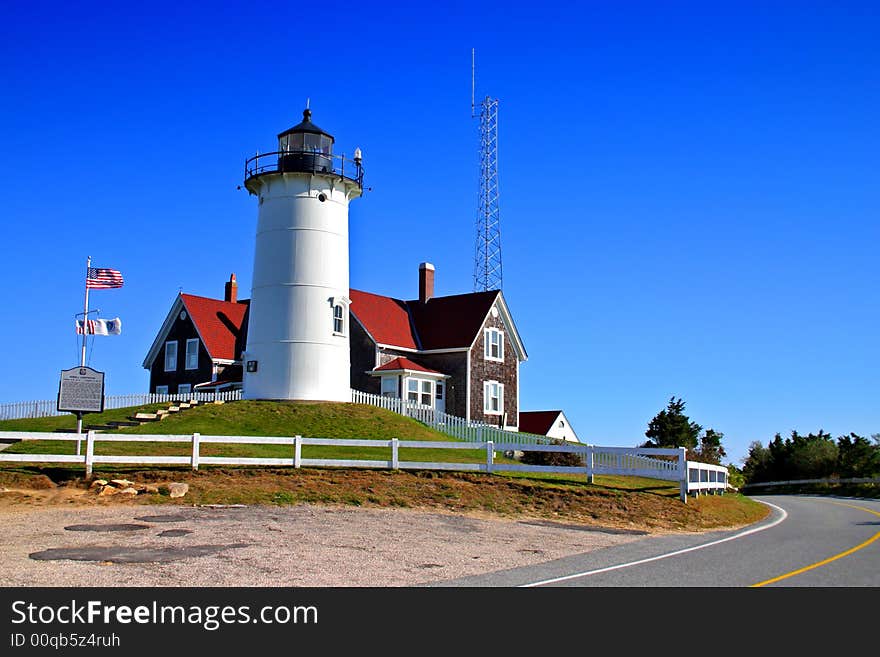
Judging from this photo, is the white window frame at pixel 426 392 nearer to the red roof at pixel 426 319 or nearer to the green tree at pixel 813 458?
the red roof at pixel 426 319

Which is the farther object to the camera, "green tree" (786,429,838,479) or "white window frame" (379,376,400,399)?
"green tree" (786,429,838,479)

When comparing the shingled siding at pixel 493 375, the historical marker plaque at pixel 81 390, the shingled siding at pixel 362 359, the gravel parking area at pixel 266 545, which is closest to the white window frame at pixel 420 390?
the shingled siding at pixel 362 359

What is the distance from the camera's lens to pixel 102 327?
35.8m

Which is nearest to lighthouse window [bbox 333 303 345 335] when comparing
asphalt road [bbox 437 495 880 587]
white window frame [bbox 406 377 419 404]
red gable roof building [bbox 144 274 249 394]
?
white window frame [bbox 406 377 419 404]

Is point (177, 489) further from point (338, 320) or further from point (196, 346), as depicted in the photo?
point (196, 346)

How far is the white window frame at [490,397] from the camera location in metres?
49.8

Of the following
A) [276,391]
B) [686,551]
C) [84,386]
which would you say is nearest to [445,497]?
[686,551]

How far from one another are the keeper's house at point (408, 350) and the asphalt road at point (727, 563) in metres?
27.4

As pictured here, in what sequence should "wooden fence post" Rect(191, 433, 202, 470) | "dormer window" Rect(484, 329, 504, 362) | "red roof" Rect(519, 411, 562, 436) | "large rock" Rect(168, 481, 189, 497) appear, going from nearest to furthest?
"large rock" Rect(168, 481, 189, 497), "wooden fence post" Rect(191, 433, 202, 470), "dormer window" Rect(484, 329, 504, 362), "red roof" Rect(519, 411, 562, 436)

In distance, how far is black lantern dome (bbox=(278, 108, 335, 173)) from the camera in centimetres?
4075

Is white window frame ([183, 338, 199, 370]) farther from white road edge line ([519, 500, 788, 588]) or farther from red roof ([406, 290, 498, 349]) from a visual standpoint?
white road edge line ([519, 500, 788, 588])

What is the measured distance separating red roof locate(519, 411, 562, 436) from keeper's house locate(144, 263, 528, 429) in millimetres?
4177
